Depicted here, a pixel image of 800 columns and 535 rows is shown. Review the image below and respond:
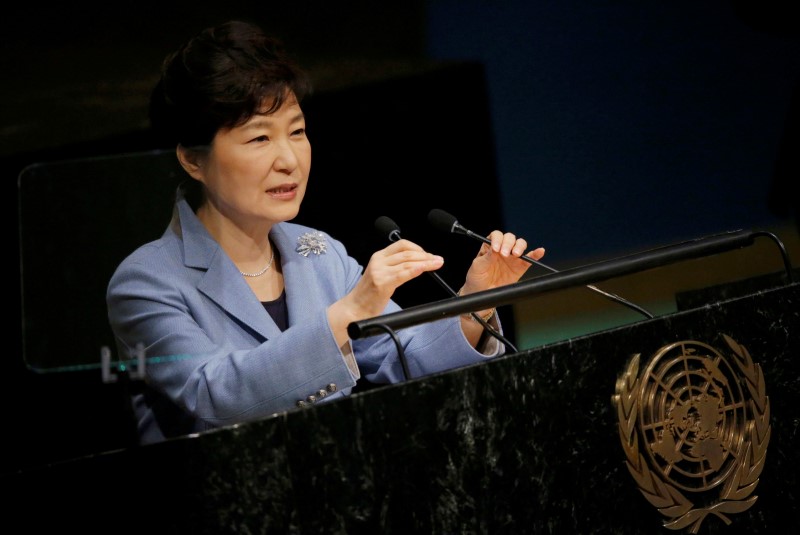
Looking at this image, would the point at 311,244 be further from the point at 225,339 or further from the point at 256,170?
the point at 225,339

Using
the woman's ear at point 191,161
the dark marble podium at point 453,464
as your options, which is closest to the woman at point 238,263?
the woman's ear at point 191,161

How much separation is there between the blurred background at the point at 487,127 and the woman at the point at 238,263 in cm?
11

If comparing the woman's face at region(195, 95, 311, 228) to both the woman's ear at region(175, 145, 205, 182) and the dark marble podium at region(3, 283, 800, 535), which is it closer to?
the woman's ear at region(175, 145, 205, 182)

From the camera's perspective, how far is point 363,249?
2.84 metres

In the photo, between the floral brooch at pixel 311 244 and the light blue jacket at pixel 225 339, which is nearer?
the light blue jacket at pixel 225 339

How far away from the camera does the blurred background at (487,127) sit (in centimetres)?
250

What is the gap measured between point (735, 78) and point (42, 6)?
255cm

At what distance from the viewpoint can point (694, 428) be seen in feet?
6.39

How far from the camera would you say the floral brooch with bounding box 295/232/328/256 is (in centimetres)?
268

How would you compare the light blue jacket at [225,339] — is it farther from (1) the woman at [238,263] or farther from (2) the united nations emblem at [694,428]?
(2) the united nations emblem at [694,428]

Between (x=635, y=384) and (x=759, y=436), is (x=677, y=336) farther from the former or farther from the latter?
(x=759, y=436)

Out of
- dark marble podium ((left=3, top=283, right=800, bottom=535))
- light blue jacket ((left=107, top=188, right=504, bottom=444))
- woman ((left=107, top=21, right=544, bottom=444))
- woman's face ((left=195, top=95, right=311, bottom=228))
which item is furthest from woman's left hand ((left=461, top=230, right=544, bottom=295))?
dark marble podium ((left=3, top=283, right=800, bottom=535))

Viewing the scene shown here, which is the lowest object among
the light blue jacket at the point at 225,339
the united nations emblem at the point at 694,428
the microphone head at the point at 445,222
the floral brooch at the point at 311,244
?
the united nations emblem at the point at 694,428

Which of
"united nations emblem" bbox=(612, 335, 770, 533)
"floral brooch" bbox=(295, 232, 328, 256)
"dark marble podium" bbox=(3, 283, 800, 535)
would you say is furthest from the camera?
"floral brooch" bbox=(295, 232, 328, 256)
